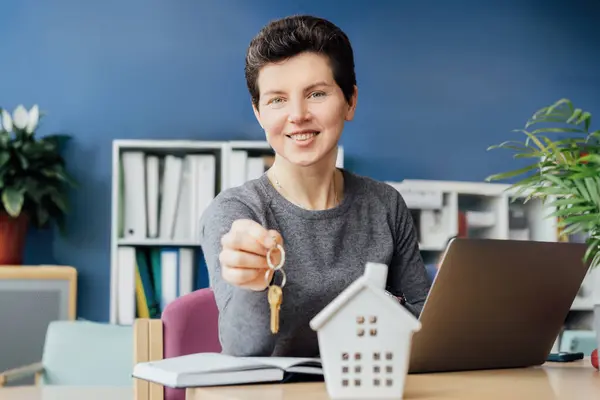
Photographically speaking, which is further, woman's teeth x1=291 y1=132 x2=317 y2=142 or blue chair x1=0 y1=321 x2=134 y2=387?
blue chair x1=0 y1=321 x2=134 y2=387

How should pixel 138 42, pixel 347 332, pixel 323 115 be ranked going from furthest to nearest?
pixel 138 42
pixel 323 115
pixel 347 332

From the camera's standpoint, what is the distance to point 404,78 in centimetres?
446

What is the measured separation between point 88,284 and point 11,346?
22.1 inches

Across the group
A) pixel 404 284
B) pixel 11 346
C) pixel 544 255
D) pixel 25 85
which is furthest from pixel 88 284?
pixel 544 255

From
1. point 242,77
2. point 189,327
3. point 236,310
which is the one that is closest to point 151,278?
point 242,77

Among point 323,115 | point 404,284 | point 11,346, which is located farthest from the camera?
point 11,346

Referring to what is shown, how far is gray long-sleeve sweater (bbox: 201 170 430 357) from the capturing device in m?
1.23

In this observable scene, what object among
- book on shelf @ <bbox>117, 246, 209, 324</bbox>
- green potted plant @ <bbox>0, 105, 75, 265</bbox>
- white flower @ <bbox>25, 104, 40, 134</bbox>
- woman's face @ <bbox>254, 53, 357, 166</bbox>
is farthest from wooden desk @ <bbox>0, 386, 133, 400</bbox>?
white flower @ <bbox>25, 104, 40, 134</bbox>

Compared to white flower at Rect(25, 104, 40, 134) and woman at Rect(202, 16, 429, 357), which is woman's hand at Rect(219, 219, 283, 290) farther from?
white flower at Rect(25, 104, 40, 134)

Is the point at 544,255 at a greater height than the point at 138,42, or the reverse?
the point at 138,42

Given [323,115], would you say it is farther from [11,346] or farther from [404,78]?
[404,78]

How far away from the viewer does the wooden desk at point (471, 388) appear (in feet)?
3.07

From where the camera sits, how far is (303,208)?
1.49 m

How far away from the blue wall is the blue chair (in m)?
1.47
